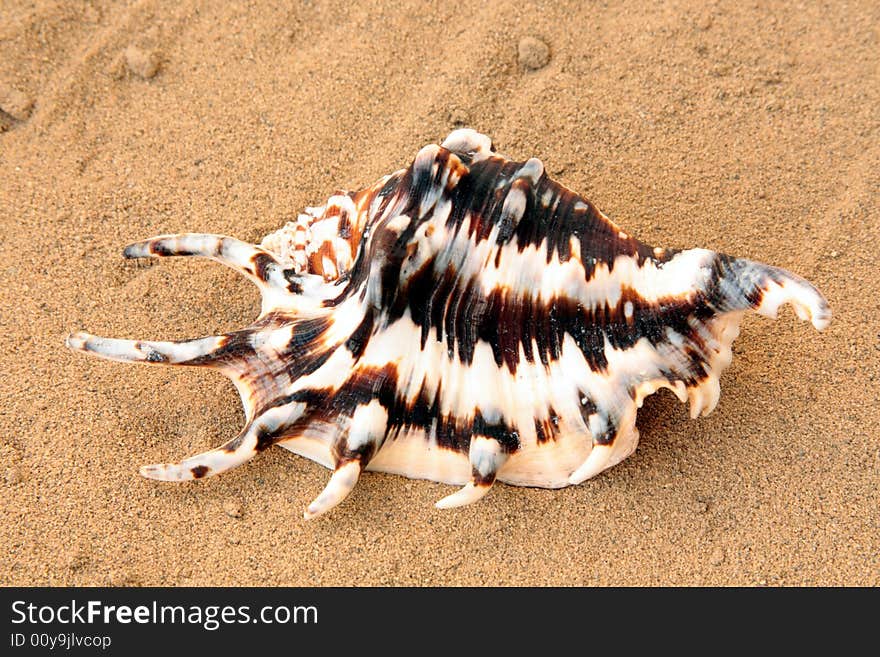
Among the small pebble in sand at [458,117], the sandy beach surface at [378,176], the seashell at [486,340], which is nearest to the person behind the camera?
the seashell at [486,340]

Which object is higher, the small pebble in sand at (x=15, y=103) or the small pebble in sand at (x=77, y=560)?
the small pebble in sand at (x=15, y=103)

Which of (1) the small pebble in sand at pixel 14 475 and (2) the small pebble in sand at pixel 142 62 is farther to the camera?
(2) the small pebble in sand at pixel 142 62

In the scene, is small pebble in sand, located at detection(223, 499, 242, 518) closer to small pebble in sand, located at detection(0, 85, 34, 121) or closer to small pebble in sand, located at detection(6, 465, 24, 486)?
small pebble in sand, located at detection(6, 465, 24, 486)

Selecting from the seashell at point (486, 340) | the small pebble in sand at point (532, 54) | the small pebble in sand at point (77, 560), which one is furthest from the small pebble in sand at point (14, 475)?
the small pebble in sand at point (532, 54)

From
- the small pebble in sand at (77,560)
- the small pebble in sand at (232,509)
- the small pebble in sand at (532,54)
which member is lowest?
the small pebble in sand at (77,560)

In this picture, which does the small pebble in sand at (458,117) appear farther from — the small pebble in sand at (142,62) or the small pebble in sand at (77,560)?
the small pebble in sand at (77,560)

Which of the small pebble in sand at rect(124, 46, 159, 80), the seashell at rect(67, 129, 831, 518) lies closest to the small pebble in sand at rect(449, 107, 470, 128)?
the seashell at rect(67, 129, 831, 518)

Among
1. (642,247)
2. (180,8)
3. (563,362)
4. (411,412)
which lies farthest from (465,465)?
(180,8)

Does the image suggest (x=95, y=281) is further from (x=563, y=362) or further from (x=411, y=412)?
(x=563, y=362)

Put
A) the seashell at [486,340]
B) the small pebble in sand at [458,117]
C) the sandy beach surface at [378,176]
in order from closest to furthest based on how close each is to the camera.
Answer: the seashell at [486,340], the sandy beach surface at [378,176], the small pebble in sand at [458,117]
